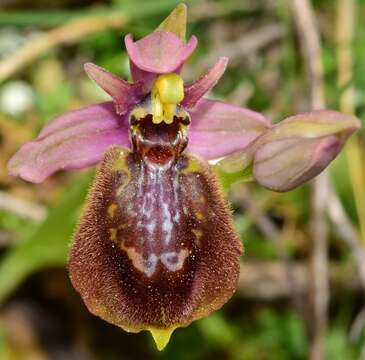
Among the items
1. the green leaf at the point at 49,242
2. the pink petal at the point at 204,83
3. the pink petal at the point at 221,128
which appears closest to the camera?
the pink petal at the point at 204,83

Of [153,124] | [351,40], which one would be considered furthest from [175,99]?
[351,40]

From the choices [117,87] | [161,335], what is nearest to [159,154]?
[117,87]

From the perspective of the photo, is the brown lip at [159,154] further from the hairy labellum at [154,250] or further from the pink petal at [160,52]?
the pink petal at [160,52]

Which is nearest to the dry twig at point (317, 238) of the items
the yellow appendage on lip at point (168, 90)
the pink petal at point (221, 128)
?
the pink petal at point (221, 128)

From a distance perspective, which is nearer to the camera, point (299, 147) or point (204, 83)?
point (299, 147)

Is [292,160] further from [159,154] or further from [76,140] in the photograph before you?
[76,140]

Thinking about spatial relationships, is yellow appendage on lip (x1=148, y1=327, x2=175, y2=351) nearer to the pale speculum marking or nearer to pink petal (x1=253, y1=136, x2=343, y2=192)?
the pale speculum marking
